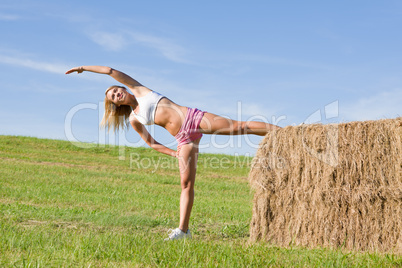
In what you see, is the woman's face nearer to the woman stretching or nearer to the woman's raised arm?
the woman stretching

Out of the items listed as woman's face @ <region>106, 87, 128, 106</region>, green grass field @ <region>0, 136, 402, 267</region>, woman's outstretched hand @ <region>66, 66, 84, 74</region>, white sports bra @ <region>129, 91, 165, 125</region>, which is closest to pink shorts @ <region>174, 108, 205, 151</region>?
white sports bra @ <region>129, 91, 165, 125</region>

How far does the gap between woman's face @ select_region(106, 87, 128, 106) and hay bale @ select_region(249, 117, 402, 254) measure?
8.67 ft

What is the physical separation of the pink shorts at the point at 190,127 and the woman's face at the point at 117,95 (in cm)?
128

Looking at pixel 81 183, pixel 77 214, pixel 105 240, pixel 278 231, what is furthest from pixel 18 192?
pixel 278 231

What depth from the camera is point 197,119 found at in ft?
20.7

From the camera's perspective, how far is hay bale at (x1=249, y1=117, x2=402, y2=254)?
6074mm

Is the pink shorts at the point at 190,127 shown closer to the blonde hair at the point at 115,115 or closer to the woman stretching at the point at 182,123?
the woman stretching at the point at 182,123

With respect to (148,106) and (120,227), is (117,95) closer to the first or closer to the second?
(148,106)

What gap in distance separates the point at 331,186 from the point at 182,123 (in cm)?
271

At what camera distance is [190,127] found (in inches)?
249

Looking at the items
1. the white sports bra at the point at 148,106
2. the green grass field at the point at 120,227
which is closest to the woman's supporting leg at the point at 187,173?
the green grass field at the point at 120,227

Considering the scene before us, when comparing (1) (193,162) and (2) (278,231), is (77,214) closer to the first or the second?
(1) (193,162)

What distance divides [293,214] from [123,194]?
733 centimetres

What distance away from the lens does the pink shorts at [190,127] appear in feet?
20.7
